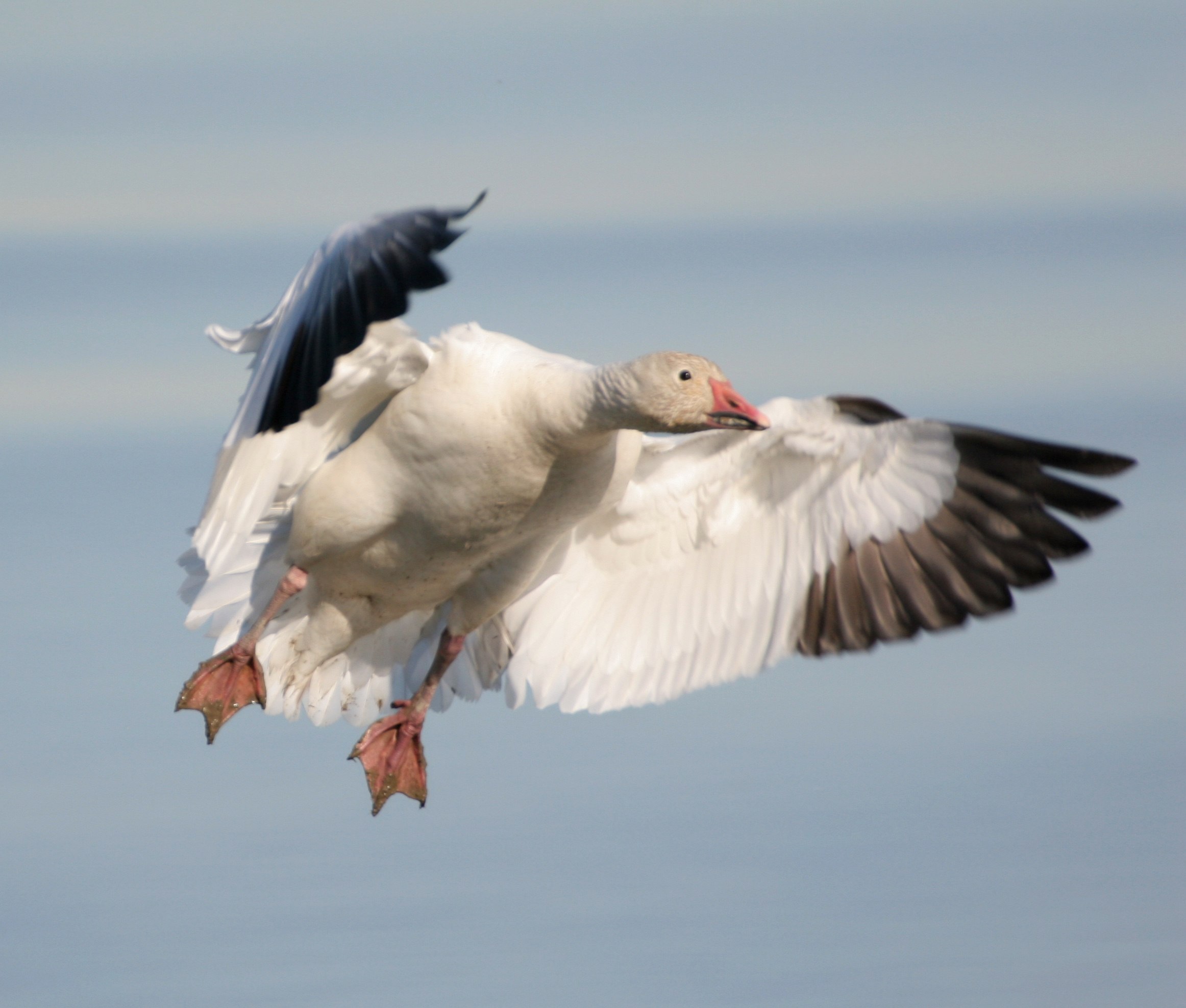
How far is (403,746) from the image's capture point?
12.1m

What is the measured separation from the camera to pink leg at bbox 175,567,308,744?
11383mm

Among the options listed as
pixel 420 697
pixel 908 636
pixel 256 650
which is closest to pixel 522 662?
pixel 420 697

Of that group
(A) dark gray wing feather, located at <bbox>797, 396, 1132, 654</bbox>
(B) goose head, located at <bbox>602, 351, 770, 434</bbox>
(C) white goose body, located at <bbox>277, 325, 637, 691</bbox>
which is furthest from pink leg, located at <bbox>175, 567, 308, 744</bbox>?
(A) dark gray wing feather, located at <bbox>797, 396, 1132, 654</bbox>

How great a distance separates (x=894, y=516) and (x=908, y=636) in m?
0.71

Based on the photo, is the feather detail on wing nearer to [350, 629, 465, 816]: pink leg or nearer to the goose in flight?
the goose in flight

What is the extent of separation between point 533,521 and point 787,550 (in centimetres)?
181

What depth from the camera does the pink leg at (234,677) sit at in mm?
11383

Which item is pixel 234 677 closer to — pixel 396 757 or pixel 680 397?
pixel 396 757

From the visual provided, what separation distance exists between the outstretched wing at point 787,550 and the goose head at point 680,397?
1.02 metres

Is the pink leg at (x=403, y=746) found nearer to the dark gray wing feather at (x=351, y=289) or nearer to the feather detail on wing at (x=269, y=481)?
the feather detail on wing at (x=269, y=481)

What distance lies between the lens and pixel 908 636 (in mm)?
11297

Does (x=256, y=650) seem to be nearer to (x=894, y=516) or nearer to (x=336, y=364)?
(x=336, y=364)

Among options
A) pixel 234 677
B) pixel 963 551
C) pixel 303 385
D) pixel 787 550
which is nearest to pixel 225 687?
pixel 234 677

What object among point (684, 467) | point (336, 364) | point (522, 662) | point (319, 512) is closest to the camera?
point (336, 364)
